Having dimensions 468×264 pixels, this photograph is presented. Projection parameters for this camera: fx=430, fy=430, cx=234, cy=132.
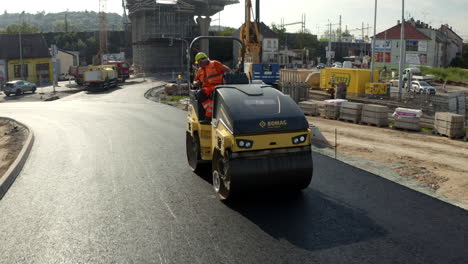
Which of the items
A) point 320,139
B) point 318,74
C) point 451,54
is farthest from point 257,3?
point 451,54

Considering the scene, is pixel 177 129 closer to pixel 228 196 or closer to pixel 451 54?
pixel 228 196

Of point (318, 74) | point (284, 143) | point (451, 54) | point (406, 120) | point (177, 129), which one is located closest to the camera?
point (284, 143)

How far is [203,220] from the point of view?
7.35 m

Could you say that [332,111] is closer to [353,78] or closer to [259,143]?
[353,78]

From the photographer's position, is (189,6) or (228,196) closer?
(228,196)

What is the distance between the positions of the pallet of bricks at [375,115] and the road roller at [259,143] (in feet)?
43.3

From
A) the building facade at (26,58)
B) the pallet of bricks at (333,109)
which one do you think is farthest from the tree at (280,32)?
the pallet of bricks at (333,109)

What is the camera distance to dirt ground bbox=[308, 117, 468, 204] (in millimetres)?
10500

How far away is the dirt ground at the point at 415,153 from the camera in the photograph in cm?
1050

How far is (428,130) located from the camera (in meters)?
19.7

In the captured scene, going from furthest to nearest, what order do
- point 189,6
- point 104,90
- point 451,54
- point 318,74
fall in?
1. point 451,54
2. point 189,6
3. point 104,90
4. point 318,74

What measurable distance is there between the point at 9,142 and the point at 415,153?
15.0 m

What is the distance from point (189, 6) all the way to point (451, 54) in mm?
56219

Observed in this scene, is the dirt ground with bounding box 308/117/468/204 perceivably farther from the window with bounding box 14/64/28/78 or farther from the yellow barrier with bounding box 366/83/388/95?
the window with bounding box 14/64/28/78
